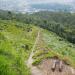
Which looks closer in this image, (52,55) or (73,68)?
(73,68)

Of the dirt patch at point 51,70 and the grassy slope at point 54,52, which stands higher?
the dirt patch at point 51,70

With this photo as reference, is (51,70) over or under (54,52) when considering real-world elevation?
over

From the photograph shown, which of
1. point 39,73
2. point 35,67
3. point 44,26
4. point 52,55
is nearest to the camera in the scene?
point 39,73

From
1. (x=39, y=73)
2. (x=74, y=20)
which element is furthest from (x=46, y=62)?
(x=74, y=20)

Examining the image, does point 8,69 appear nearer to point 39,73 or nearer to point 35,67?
point 39,73

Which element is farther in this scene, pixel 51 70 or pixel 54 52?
pixel 54 52

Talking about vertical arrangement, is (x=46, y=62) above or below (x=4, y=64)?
below

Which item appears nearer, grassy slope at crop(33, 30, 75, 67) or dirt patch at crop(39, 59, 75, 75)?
dirt patch at crop(39, 59, 75, 75)

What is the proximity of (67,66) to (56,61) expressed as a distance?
3.45 ft

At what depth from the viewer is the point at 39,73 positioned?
22938 millimetres

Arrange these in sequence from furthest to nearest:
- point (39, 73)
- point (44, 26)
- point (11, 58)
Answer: point (44, 26) < point (39, 73) < point (11, 58)

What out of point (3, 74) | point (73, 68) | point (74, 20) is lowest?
point (74, 20)

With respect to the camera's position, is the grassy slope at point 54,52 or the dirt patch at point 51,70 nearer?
the dirt patch at point 51,70

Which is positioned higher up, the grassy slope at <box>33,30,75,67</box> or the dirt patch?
the dirt patch
